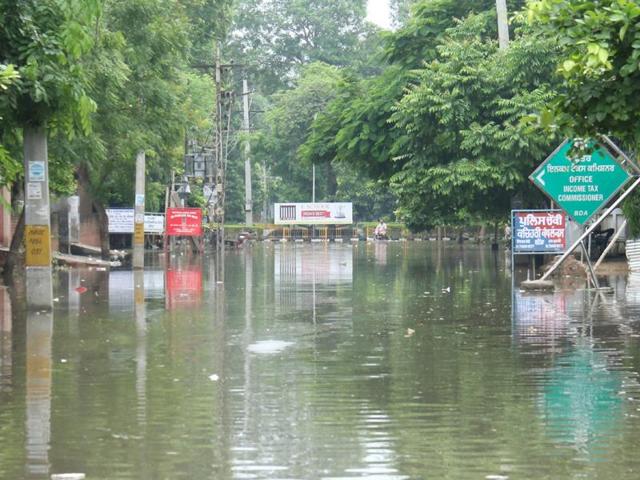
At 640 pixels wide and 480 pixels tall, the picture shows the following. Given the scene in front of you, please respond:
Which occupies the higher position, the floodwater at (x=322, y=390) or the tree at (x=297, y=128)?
the tree at (x=297, y=128)

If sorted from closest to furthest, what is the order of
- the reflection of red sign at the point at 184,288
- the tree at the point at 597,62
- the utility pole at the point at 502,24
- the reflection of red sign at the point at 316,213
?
the tree at the point at 597,62 < the reflection of red sign at the point at 184,288 < the utility pole at the point at 502,24 < the reflection of red sign at the point at 316,213

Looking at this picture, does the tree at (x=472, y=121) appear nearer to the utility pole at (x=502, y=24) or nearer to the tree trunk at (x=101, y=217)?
the utility pole at (x=502, y=24)

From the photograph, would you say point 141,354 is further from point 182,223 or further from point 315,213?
point 315,213

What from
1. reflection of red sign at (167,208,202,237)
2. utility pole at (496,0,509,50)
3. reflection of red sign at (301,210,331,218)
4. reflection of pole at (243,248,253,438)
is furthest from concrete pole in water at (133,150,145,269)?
reflection of red sign at (301,210,331,218)

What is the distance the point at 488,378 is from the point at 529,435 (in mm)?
2902

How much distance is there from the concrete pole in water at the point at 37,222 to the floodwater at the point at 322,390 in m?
0.47

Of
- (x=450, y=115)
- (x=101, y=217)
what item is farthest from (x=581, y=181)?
(x=101, y=217)

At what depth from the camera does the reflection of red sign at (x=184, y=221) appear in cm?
5069

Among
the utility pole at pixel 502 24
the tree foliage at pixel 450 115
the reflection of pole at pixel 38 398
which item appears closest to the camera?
the reflection of pole at pixel 38 398

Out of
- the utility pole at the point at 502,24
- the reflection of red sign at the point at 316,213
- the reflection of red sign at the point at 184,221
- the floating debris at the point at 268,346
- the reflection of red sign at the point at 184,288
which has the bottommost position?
the floating debris at the point at 268,346

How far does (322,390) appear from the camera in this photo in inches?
436

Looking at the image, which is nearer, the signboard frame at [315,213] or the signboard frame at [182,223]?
the signboard frame at [182,223]

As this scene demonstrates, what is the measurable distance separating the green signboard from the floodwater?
2.81 m

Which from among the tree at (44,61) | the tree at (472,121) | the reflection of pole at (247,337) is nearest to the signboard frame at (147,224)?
the tree at (472,121)
